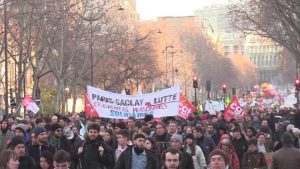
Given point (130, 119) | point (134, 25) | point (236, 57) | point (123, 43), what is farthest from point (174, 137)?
point (236, 57)

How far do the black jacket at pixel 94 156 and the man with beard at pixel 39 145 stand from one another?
1.50 ft

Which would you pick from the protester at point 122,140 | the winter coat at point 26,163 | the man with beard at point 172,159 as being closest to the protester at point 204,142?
the protester at point 122,140

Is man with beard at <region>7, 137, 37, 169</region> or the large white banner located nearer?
man with beard at <region>7, 137, 37, 169</region>

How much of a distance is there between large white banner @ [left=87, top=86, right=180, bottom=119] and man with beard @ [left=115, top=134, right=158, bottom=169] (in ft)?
20.8

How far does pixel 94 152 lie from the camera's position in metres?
10.6

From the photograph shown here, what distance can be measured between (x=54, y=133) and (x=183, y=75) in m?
78.9

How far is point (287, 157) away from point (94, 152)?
2.62m

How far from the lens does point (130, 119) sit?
16.0m

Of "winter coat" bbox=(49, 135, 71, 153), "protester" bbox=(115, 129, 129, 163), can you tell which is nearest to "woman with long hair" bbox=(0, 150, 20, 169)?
"protester" bbox=(115, 129, 129, 163)

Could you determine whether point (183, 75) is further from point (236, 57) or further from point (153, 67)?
point (236, 57)

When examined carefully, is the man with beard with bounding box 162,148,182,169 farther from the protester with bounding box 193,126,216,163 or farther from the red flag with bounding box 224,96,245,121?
the red flag with bounding box 224,96,245,121

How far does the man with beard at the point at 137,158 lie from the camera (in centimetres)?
984

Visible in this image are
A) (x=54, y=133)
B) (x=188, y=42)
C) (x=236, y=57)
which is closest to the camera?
(x=54, y=133)

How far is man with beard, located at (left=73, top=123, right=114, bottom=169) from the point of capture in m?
10.5
